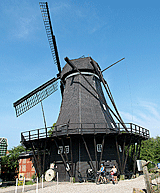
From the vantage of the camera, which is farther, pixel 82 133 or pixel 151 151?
pixel 151 151

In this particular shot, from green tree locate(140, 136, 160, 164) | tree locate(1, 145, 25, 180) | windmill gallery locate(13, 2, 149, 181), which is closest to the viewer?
windmill gallery locate(13, 2, 149, 181)

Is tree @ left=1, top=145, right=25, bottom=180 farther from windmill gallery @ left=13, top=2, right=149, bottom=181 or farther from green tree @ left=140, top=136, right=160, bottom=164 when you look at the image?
green tree @ left=140, top=136, right=160, bottom=164

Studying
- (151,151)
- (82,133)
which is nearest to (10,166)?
(82,133)

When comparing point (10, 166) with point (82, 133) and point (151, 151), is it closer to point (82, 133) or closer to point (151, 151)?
point (82, 133)

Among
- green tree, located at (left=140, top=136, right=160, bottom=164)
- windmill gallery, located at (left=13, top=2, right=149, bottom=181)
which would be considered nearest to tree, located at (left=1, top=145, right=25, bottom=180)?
windmill gallery, located at (left=13, top=2, right=149, bottom=181)

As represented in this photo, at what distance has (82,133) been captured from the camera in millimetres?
13414

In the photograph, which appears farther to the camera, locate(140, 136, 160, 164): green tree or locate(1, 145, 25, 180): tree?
locate(140, 136, 160, 164): green tree

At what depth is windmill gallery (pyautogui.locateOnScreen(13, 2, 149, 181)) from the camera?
1398cm

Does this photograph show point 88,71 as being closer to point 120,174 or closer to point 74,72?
point 74,72

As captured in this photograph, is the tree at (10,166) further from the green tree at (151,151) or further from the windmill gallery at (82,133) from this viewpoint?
the green tree at (151,151)

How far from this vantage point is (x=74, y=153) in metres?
14.7

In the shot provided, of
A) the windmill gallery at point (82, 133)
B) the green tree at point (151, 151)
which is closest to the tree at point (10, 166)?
the windmill gallery at point (82, 133)

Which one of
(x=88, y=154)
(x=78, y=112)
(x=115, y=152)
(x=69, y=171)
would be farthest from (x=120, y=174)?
(x=78, y=112)

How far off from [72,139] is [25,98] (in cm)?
584
